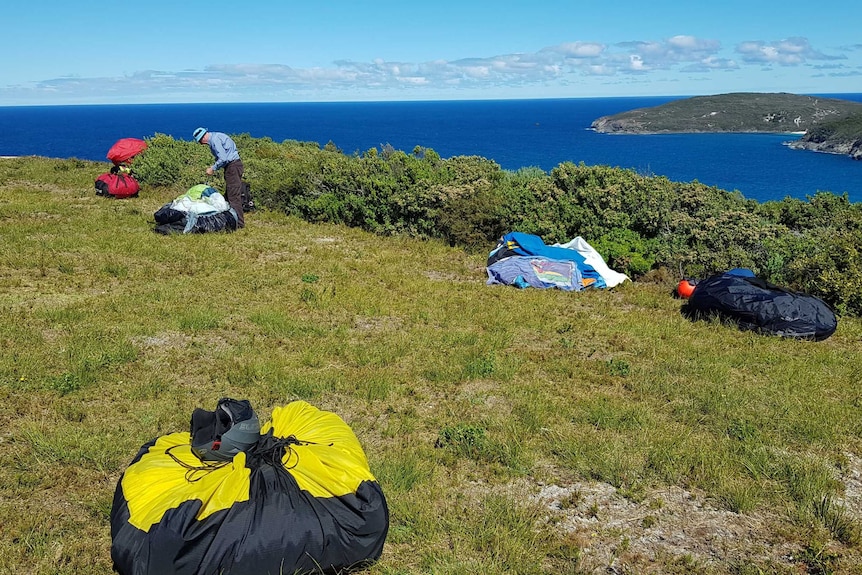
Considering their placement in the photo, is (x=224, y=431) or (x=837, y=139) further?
(x=837, y=139)

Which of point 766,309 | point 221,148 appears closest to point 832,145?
point 766,309

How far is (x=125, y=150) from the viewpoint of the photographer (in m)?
20.5

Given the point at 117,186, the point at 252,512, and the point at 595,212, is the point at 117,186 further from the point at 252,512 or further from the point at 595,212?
the point at 252,512

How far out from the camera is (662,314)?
10.2 meters

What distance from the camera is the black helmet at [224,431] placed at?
4.30 metres

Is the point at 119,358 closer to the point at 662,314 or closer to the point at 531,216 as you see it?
the point at 662,314

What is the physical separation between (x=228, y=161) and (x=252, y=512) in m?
12.3

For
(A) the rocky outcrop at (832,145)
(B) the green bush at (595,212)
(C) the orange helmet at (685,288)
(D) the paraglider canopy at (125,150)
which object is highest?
(A) the rocky outcrop at (832,145)

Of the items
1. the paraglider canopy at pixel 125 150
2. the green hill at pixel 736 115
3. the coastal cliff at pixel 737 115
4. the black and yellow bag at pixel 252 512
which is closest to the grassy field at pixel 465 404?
the black and yellow bag at pixel 252 512

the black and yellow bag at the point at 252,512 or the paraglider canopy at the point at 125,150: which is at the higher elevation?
the paraglider canopy at the point at 125,150

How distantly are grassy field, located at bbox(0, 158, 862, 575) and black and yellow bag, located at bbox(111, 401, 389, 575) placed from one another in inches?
18.2

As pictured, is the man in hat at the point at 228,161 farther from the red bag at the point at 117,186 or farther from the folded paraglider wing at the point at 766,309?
the folded paraglider wing at the point at 766,309

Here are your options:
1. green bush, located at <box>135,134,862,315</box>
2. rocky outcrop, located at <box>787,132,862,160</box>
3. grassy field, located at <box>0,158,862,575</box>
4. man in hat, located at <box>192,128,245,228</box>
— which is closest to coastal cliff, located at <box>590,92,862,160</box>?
A: rocky outcrop, located at <box>787,132,862,160</box>

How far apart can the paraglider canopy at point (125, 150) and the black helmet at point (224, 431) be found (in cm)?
1826
